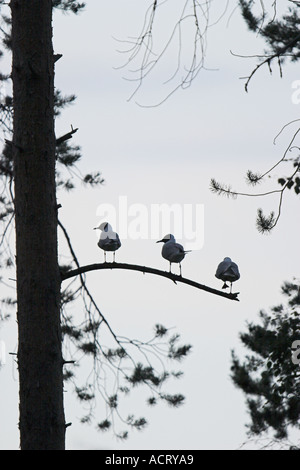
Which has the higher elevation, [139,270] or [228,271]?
[228,271]

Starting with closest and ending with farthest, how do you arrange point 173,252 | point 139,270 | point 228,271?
point 139,270 → point 228,271 → point 173,252

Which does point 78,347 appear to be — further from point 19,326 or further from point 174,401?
point 19,326

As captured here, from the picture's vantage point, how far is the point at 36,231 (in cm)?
602

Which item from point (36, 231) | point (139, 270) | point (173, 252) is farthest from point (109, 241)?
point (36, 231)

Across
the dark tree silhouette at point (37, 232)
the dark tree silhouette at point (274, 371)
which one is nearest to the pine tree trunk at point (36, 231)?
the dark tree silhouette at point (37, 232)

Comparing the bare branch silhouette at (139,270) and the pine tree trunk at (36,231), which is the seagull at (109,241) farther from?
the pine tree trunk at (36,231)

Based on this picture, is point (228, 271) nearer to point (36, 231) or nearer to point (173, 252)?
point (173, 252)

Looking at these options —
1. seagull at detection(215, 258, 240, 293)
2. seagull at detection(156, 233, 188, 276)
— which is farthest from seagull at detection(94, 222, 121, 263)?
seagull at detection(215, 258, 240, 293)

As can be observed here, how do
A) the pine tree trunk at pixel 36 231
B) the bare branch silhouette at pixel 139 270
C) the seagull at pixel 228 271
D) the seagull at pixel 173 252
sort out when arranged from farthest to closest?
the seagull at pixel 173 252 → the seagull at pixel 228 271 → the bare branch silhouette at pixel 139 270 → the pine tree trunk at pixel 36 231

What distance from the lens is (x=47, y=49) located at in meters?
6.28

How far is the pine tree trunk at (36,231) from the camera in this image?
5.86m

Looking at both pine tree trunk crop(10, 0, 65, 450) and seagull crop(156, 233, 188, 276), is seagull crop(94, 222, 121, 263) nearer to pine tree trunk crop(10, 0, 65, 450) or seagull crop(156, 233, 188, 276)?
seagull crop(156, 233, 188, 276)
